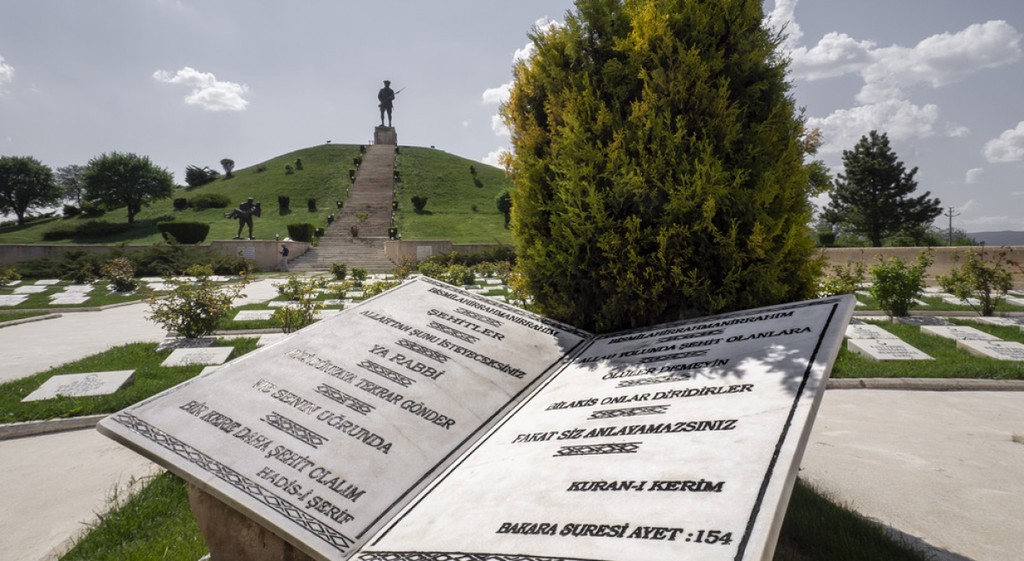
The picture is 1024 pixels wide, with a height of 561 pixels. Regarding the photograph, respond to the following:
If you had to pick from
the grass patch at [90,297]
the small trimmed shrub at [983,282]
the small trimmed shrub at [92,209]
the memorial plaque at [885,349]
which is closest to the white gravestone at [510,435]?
the memorial plaque at [885,349]

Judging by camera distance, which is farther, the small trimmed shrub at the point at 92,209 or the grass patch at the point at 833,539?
the small trimmed shrub at the point at 92,209

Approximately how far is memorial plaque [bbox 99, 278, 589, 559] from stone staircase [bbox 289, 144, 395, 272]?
26225 mm

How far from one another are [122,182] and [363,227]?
24.4 meters

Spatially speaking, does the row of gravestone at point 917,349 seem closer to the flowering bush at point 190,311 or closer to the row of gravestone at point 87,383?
the row of gravestone at point 87,383

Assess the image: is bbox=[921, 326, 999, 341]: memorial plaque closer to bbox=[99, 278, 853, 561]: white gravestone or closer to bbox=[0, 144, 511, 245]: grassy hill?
bbox=[99, 278, 853, 561]: white gravestone

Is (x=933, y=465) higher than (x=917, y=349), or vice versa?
(x=917, y=349)

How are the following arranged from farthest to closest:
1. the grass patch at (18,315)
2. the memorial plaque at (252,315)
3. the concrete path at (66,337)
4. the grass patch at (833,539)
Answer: the grass patch at (18,315) → the memorial plaque at (252,315) → the concrete path at (66,337) → the grass patch at (833,539)

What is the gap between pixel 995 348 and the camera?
290 inches

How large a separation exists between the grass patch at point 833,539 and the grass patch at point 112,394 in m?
6.22

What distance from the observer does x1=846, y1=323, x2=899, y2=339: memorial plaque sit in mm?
8242

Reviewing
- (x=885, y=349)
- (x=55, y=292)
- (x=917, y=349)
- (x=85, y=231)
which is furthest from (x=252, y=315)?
(x=85, y=231)

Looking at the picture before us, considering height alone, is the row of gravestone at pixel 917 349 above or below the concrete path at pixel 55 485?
above

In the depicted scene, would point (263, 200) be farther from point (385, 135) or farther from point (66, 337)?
point (66, 337)

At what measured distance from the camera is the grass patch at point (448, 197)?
3900 centimetres
